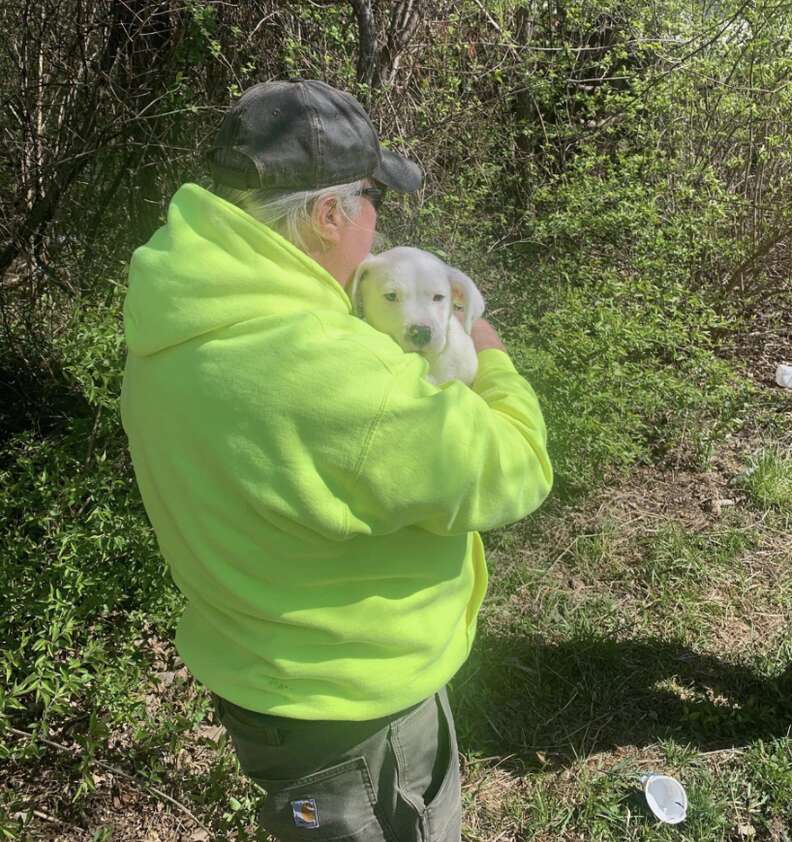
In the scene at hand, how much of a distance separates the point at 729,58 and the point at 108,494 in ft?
14.1

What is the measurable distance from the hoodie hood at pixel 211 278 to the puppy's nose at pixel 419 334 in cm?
37

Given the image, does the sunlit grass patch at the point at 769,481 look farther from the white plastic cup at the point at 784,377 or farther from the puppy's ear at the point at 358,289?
the puppy's ear at the point at 358,289

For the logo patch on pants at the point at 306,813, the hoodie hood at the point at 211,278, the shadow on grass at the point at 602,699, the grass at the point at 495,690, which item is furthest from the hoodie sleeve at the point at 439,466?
the shadow on grass at the point at 602,699

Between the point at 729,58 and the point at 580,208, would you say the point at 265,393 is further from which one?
the point at 729,58

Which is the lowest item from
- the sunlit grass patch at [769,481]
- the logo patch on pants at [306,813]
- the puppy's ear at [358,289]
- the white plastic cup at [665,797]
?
the white plastic cup at [665,797]

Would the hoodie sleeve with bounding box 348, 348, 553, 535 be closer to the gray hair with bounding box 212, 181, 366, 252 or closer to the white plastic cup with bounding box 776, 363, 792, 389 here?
the gray hair with bounding box 212, 181, 366, 252

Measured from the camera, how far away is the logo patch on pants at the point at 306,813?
134 centimetres

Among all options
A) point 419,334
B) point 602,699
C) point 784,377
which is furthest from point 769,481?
point 419,334

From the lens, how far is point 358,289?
1555 mm

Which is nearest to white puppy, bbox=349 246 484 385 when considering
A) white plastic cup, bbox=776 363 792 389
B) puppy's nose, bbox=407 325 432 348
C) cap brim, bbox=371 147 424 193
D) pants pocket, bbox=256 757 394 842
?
puppy's nose, bbox=407 325 432 348

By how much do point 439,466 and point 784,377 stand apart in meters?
4.49

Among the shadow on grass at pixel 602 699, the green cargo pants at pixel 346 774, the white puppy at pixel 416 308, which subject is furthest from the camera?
the shadow on grass at pixel 602 699

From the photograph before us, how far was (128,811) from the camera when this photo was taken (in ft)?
8.27

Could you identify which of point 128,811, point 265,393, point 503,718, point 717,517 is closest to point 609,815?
point 503,718
